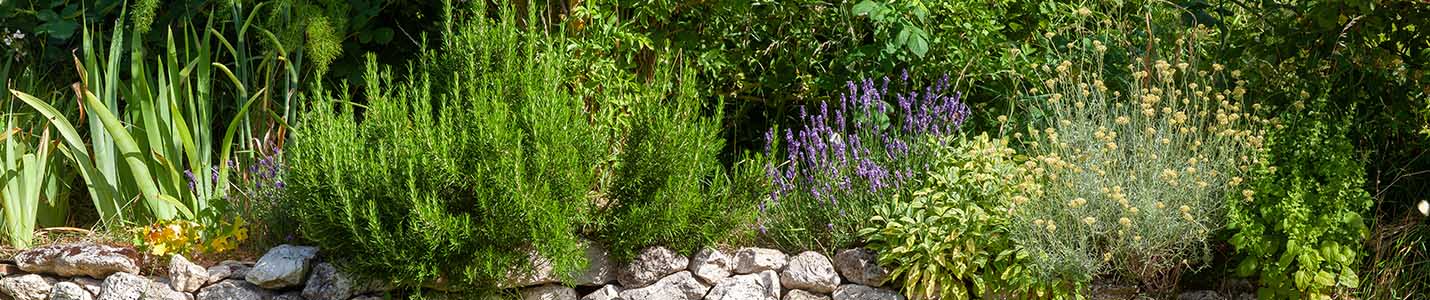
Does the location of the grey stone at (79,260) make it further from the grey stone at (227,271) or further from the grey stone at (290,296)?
the grey stone at (290,296)

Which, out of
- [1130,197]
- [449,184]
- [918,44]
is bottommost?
[1130,197]

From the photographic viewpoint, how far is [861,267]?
12.6ft

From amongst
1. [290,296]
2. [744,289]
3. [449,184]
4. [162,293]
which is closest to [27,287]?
[162,293]

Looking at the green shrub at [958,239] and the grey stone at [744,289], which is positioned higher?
the green shrub at [958,239]

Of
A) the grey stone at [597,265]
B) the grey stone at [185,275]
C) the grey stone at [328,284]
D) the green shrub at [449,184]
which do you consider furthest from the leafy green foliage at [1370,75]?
the grey stone at [185,275]

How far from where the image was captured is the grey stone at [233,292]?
381 cm

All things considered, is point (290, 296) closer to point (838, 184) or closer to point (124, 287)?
point (124, 287)

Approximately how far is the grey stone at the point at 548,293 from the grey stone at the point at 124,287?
45.2 inches

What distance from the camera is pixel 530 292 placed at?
3.92 metres

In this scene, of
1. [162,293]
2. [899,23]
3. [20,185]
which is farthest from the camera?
[899,23]

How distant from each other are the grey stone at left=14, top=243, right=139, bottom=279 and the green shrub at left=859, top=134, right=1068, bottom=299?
2260mm

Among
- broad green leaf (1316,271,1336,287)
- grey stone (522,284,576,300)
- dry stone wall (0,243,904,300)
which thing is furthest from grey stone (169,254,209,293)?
broad green leaf (1316,271,1336,287)

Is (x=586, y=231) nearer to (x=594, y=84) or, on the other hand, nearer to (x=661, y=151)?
(x=661, y=151)

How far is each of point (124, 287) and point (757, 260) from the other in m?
1.92
